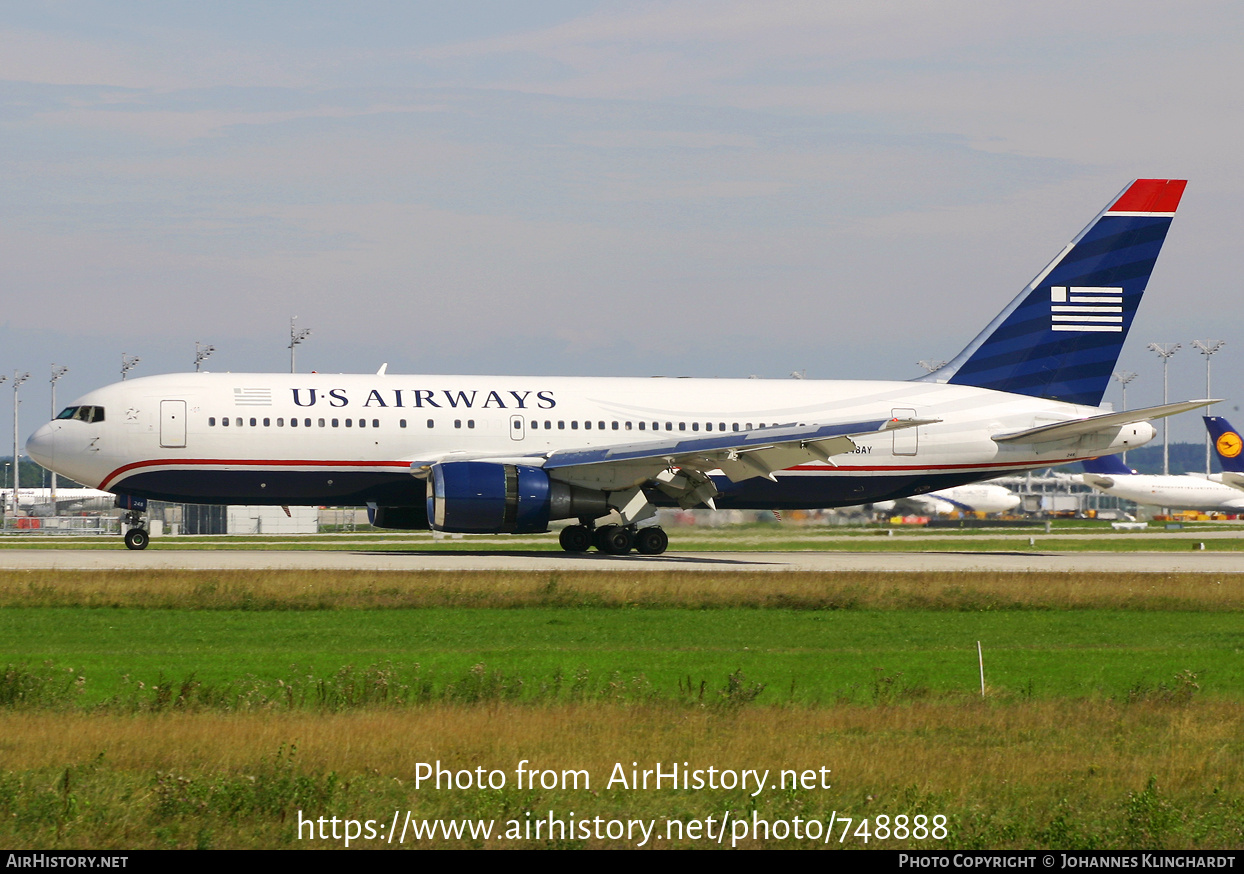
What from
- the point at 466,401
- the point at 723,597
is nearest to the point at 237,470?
the point at 466,401

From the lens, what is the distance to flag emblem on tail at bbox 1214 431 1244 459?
207ft

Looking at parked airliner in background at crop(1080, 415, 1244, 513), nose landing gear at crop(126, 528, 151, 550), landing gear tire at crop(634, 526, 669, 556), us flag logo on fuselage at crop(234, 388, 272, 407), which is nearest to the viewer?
us flag logo on fuselage at crop(234, 388, 272, 407)

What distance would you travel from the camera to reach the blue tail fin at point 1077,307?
137 ft

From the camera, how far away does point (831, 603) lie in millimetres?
25500

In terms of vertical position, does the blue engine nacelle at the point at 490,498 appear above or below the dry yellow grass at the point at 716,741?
above

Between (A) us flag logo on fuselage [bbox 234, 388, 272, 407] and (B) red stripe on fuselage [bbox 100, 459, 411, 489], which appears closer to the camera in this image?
(B) red stripe on fuselage [bbox 100, 459, 411, 489]

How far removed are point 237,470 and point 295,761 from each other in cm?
2609

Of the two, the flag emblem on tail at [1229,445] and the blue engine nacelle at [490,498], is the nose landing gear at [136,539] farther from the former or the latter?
Result: the flag emblem on tail at [1229,445]

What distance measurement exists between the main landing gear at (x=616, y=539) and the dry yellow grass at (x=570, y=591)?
26.5 ft

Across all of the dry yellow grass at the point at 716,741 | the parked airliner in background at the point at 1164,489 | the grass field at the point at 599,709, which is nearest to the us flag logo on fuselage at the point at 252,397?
the grass field at the point at 599,709

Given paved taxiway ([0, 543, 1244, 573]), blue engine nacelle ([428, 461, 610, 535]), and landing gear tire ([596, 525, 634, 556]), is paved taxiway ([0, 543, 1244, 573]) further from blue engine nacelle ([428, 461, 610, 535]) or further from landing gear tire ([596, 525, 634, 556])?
blue engine nacelle ([428, 461, 610, 535])

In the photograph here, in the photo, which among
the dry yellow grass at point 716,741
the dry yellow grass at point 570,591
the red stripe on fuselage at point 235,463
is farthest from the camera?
the red stripe on fuselage at point 235,463

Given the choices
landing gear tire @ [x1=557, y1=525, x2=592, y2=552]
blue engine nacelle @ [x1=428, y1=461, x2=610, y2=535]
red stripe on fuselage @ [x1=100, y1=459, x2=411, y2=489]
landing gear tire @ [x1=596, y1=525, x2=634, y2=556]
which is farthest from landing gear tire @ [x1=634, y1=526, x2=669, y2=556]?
red stripe on fuselage @ [x1=100, y1=459, x2=411, y2=489]
